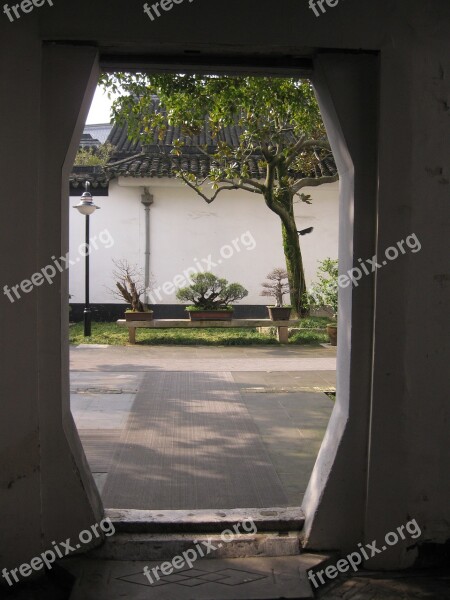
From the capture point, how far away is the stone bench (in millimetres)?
14320

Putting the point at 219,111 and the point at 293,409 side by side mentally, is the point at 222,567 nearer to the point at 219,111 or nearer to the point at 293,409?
the point at 293,409

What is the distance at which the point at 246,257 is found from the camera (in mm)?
17844

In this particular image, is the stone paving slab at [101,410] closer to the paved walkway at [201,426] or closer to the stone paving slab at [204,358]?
the paved walkway at [201,426]

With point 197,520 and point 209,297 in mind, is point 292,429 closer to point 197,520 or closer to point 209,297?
point 197,520

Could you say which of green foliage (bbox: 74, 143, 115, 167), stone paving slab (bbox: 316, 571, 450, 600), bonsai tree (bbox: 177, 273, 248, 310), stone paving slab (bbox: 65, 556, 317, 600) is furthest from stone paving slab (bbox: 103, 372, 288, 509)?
green foliage (bbox: 74, 143, 115, 167)

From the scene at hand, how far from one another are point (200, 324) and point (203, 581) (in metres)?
11.2

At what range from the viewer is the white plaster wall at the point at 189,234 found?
697 inches
